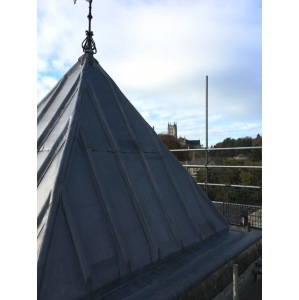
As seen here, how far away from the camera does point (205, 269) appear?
346 centimetres

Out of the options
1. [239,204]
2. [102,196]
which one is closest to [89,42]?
[102,196]

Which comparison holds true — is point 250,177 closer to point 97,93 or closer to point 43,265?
point 97,93

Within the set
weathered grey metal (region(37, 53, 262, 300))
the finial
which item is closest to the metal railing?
weathered grey metal (region(37, 53, 262, 300))

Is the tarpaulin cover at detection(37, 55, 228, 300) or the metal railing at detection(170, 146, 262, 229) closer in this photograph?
the tarpaulin cover at detection(37, 55, 228, 300)

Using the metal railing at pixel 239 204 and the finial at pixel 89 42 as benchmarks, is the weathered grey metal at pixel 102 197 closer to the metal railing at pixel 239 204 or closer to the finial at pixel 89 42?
the finial at pixel 89 42

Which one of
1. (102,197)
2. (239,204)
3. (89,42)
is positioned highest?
(89,42)

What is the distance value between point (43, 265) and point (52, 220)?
0.43 m

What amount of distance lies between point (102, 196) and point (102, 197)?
0.01 meters

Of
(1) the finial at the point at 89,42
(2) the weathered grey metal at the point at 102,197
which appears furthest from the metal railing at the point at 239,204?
(1) the finial at the point at 89,42

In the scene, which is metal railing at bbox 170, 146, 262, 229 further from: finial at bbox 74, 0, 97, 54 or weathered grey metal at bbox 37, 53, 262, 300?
finial at bbox 74, 0, 97, 54

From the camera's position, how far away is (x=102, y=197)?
3281 mm

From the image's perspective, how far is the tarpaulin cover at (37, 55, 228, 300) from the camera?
8.82 feet

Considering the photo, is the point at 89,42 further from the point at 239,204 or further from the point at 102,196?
the point at 239,204

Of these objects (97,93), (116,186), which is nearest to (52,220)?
(116,186)
